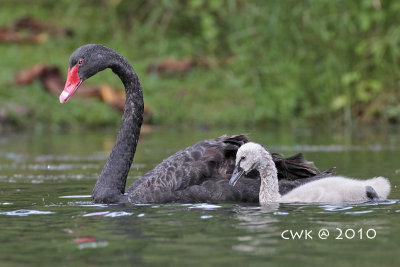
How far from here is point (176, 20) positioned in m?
16.6

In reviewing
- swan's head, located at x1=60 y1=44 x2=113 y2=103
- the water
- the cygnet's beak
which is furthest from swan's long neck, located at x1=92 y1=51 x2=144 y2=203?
the cygnet's beak

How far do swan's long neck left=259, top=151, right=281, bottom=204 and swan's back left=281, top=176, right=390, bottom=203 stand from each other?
86 mm

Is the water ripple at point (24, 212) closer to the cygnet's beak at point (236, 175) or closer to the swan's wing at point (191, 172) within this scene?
the swan's wing at point (191, 172)

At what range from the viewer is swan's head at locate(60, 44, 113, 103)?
6.39 meters

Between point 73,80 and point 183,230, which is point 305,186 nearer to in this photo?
point 183,230

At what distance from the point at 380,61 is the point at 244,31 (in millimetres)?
2352

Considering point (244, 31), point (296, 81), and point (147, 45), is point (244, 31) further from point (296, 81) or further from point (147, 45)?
point (147, 45)

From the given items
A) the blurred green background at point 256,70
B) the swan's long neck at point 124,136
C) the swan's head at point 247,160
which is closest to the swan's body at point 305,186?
the swan's head at point 247,160

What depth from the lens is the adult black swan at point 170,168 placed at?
20.4 feet

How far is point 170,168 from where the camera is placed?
6340 millimetres

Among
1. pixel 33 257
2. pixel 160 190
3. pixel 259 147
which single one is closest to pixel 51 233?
pixel 33 257

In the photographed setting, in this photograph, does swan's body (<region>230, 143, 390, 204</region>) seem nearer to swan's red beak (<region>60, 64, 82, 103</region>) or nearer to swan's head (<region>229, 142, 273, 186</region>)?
swan's head (<region>229, 142, 273, 186</region>)

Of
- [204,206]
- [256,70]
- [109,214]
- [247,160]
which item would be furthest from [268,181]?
[256,70]

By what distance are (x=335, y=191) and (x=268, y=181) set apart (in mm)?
504
